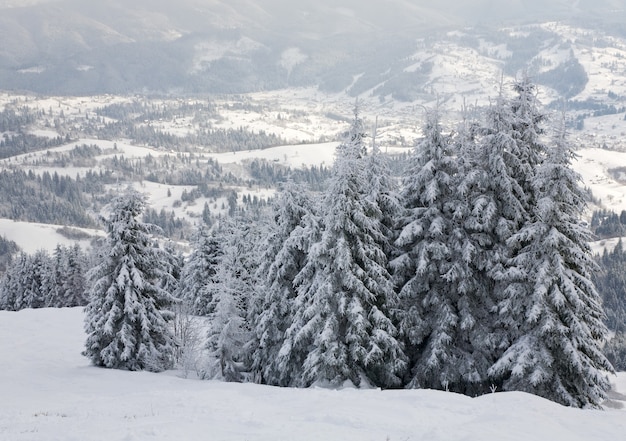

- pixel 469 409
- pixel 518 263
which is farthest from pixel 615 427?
pixel 518 263

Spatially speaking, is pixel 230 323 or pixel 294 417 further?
pixel 230 323

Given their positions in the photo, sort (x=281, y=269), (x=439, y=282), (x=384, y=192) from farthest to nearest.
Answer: (x=281, y=269)
(x=384, y=192)
(x=439, y=282)

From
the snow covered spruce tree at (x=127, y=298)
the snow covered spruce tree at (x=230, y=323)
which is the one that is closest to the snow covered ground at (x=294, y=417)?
the snow covered spruce tree at (x=127, y=298)

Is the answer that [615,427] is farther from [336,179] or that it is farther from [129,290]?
[129,290]

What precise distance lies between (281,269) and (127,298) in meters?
8.90

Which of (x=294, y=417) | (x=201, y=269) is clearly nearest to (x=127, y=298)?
(x=294, y=417)

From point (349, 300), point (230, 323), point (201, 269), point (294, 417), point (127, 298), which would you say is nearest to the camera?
point (294, 417)

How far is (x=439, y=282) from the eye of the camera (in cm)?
2777

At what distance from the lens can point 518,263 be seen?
2556cm

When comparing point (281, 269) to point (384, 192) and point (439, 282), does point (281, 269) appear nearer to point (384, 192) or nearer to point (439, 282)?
point (384, 192)

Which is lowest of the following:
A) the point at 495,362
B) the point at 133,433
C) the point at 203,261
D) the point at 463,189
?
the point at 203,261

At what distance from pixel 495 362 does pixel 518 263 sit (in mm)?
5257

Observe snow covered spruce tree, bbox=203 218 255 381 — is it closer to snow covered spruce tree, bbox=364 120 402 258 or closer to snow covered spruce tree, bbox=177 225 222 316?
snow covered spruce tree, bbox=364 120 402 258

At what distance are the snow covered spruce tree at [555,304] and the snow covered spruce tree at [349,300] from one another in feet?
16.8
